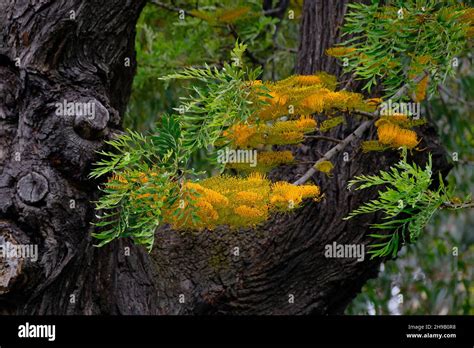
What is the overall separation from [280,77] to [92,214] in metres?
2.51

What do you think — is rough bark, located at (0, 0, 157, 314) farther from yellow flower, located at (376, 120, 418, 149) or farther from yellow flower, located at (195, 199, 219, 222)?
yellow flower, located at (376, 120, 418, 149)

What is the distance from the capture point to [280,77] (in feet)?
16.4

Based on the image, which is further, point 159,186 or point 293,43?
point 293,43

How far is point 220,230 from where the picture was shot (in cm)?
318

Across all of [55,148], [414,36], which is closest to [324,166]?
[414,36]

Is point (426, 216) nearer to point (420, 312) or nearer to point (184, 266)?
point (184, 266)

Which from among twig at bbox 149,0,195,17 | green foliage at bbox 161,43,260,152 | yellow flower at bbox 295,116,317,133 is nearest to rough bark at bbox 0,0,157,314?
green foliage at bbox 161,43,260,152

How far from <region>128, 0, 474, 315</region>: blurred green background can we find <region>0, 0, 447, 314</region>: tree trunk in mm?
940

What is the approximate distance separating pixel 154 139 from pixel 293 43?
10.6 feet

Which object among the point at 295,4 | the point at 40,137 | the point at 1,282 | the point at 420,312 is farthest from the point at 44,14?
the point at 420,312

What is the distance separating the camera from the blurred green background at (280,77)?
450 centimetres

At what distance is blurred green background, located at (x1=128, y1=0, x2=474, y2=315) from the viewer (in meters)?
4.50

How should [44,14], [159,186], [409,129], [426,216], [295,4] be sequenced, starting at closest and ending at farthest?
[159,186], [426,216], [44,14], [409,129], [295,4]

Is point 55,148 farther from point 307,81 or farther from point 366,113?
point 366,113
